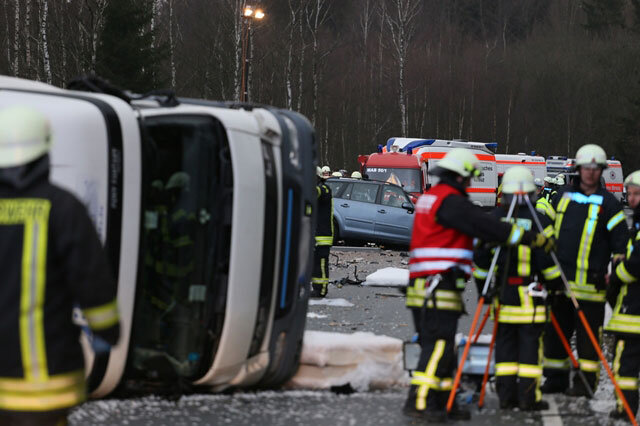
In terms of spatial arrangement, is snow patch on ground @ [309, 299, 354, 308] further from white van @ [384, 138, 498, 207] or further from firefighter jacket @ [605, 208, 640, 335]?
white van @ [384, 138, 498, 207]

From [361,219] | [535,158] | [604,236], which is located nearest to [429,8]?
[535,158]

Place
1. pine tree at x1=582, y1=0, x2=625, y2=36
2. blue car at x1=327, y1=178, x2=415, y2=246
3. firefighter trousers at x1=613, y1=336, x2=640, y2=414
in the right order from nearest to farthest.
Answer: firefighter trousers at x1=613, y1=336, x2=640, y2=414 < blue car at x1=327, y1=178, x2=415, y2=246 < pine tree at x1=582, y1=0, x2=625, y2=36

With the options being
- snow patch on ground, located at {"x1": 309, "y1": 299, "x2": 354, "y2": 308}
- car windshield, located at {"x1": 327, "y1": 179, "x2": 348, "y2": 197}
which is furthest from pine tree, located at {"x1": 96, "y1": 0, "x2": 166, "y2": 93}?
snow patch on ground, located at {"x1": 309, "y1": 299, "x2": 354, "y2": 308}

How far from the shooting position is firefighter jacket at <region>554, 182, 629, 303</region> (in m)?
7.15

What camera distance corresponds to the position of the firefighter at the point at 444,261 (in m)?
6.29

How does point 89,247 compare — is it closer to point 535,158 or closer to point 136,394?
Answer: point 136,394

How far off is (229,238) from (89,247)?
265cm

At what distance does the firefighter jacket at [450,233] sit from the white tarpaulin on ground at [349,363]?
2.57 feet

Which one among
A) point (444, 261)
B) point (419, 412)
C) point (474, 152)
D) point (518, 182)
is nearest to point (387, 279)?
point (518, 182)

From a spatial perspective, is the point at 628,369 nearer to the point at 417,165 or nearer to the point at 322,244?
the point at 322,244

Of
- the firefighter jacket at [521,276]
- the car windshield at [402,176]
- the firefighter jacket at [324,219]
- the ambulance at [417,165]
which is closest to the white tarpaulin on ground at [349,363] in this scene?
the firefighter jacket at [521,276]

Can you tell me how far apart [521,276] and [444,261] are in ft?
2.40

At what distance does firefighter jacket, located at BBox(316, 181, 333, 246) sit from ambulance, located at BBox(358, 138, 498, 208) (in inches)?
408

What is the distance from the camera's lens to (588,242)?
283 inches
